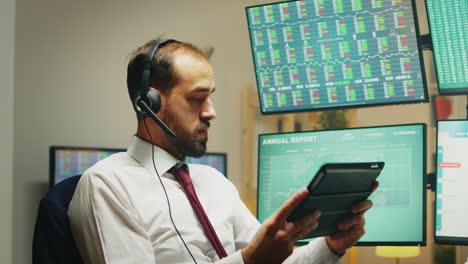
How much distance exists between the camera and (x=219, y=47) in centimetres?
418

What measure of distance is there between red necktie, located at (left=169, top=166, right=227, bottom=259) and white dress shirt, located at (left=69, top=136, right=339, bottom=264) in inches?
0.5

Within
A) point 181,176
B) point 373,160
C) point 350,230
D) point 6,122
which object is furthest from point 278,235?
point 6,122

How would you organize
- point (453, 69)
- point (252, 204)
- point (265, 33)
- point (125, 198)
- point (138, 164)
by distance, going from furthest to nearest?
point (252, 204), point (265, 33), point (453, 69), point (138, 164), point (125, 198)

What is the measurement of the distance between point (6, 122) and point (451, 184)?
149cm

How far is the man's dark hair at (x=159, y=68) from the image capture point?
1659 millimetres

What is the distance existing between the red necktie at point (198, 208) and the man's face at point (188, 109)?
0.06m

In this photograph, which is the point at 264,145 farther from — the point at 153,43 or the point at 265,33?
the point at 153,43

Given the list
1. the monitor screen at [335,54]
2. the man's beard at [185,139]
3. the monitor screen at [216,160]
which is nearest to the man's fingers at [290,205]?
the man's beard at [185,139]

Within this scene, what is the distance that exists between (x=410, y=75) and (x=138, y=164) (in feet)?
2.99

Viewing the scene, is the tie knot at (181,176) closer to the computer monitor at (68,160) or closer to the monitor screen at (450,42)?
the monitor screen at (450,42)

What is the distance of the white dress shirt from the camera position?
1.44 m

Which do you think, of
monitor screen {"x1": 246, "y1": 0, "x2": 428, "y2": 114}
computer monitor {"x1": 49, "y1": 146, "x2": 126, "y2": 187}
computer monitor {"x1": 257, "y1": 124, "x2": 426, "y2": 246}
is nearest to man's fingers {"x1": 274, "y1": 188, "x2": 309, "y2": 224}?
computer monitor {"x1": 257, "y1": 124, "x2": 426, "y2": 246}

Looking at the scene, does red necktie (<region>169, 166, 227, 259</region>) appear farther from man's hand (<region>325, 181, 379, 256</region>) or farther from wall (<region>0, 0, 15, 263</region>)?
wall (<region>0, 0, 15, 263</region>)

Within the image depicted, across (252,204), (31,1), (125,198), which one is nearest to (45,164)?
(31,1)
